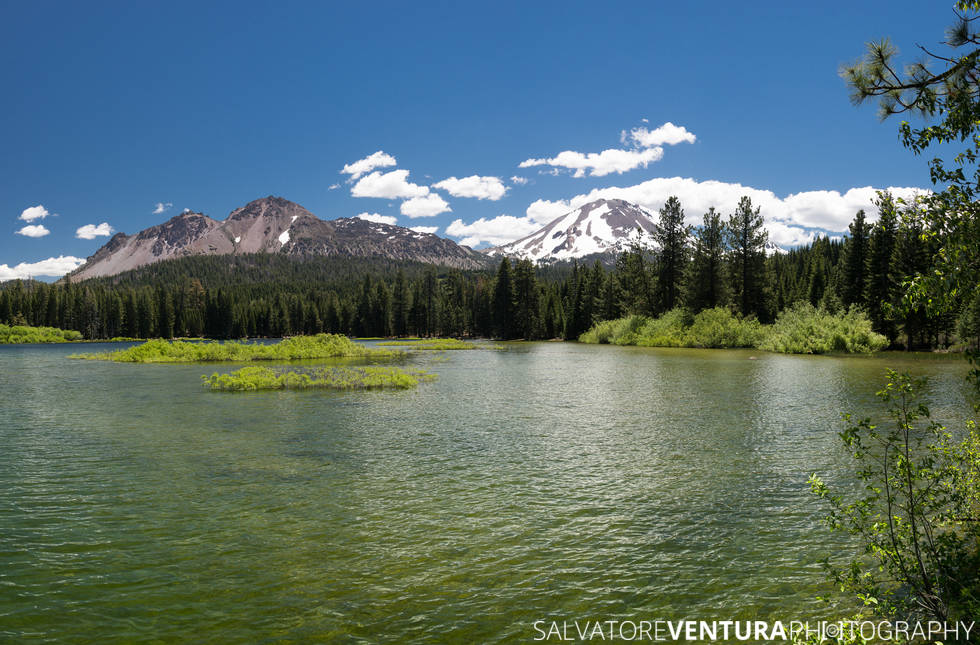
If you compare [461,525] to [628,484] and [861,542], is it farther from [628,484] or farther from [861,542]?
[861,542]

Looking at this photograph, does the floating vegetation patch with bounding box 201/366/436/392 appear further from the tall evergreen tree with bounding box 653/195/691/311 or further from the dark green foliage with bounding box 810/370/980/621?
the tall evergreen tree with bounding box 653/195/691/311

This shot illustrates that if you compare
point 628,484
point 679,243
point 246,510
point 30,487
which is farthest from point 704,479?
point 679,243

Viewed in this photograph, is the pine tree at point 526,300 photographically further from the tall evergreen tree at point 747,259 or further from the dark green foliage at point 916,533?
the dark green foliage at point 916,533

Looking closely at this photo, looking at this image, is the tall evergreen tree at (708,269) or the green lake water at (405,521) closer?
the green lake water at (405,521)

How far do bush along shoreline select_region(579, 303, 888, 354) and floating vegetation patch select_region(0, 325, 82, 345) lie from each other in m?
144

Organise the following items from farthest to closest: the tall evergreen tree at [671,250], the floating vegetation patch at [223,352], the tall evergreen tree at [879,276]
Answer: the tall evergreen tree at [671,250] < the tall evergreen tree at [879,276] < the floating vegetation patch at [223,352]

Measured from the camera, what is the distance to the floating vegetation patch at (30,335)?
140750 millimetres

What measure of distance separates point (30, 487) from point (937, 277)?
19.0m

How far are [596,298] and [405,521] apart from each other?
106 metres

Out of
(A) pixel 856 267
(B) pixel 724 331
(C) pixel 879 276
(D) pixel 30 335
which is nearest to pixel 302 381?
(B) pixel 724 331

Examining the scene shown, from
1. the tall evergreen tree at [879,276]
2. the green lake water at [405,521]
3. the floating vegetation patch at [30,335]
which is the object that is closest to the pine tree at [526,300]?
the tall evergreen tree at [879,276]

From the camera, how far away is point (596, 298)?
114438 mm

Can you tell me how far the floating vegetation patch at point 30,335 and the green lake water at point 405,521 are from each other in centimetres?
15548

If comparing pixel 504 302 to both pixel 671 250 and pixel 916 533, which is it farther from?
pixel 916 533
